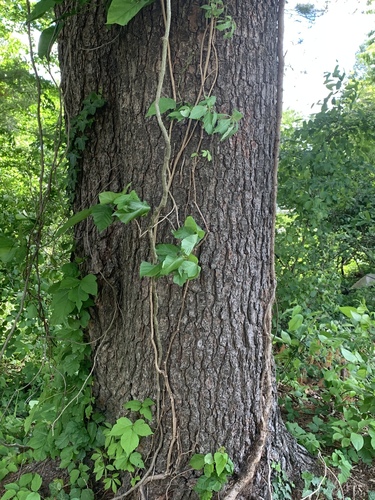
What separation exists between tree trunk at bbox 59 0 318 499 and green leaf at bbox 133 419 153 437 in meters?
0.06

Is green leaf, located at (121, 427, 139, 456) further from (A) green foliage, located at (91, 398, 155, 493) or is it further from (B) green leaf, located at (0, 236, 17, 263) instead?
(B) green leaf, located at (0, 236, 17, 263)

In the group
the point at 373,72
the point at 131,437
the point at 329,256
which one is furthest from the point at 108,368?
the point at 373,72

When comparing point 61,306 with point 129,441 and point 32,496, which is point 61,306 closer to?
point 129,441

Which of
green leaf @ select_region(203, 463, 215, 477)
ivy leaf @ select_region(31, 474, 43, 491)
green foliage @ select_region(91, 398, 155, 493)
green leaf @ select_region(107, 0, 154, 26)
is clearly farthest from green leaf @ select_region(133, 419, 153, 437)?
green leaf @ select_region(107, 0, 154, 26)

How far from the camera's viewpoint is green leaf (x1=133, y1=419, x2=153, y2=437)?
1.29 meters

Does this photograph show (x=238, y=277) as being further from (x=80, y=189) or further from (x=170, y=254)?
(x=80, y=189)

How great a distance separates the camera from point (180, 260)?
1052 mm

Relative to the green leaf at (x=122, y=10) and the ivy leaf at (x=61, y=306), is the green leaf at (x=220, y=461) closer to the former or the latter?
the ivy leaf at (x=61, y=306)

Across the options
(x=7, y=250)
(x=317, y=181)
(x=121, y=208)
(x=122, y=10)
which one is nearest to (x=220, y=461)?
(x=121, y=208)

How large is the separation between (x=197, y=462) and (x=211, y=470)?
55 mm

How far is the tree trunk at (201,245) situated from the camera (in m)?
1.33

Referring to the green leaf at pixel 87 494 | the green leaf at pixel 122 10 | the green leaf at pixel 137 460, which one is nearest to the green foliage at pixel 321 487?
the green leaf at pixel 137 460

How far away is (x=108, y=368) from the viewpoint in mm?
1493

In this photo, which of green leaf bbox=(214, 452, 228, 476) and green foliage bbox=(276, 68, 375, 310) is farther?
green foliage bbox=(276, 68, 375, 310)
